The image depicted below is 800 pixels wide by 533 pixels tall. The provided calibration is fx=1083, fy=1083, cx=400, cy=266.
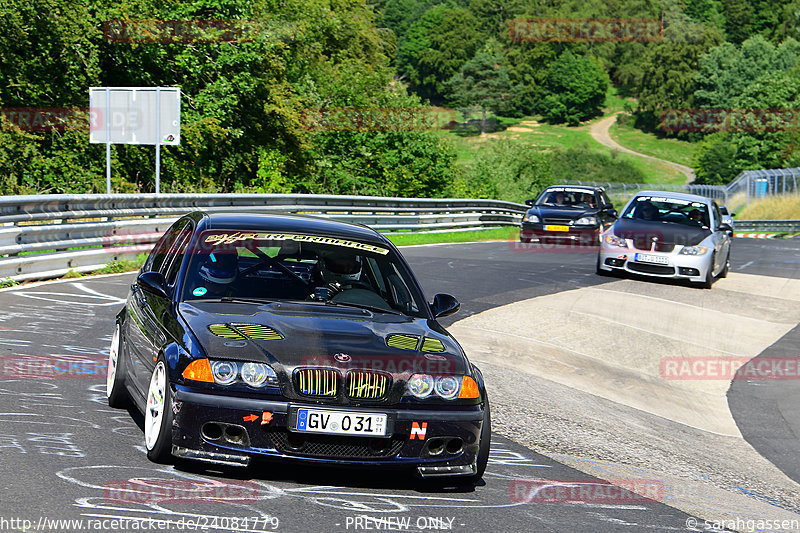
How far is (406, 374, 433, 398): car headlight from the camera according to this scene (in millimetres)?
5285

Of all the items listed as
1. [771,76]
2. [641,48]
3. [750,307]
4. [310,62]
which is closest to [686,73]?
[641,48]

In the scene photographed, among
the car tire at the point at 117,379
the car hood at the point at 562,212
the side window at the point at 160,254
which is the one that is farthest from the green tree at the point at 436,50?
the car tire at the point at 117,379

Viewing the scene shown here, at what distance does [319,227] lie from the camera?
6.82 m

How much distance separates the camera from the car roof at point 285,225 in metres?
6.61

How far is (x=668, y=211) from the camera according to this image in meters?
19.5

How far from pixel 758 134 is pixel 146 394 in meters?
109

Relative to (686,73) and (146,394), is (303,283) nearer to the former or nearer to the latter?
(146,394)

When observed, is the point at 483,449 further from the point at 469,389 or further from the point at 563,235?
the point at 563,235

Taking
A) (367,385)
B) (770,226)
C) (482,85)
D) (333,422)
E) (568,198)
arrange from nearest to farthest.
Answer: (333,422) < (367,385) < (568,198) < (770,226) < (482,85)

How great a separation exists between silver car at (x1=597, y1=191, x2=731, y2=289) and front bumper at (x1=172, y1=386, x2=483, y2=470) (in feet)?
44.6

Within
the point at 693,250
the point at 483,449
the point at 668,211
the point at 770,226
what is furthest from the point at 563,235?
the point at 770,226

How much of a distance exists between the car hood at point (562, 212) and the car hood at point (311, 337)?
2060cm

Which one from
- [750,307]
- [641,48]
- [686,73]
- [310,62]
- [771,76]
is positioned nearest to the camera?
[750,307]

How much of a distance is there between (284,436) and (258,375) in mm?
312
